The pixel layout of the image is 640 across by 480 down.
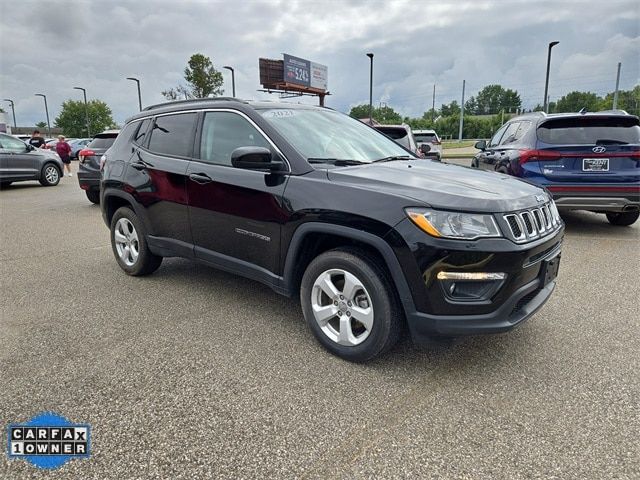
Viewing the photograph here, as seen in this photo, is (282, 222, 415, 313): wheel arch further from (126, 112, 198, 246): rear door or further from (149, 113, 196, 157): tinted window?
(149, 113, 196, 157): tinted window

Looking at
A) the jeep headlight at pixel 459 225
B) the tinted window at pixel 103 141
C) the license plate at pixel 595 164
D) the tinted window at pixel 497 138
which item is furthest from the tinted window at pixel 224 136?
the tinted window at pixel 103 141


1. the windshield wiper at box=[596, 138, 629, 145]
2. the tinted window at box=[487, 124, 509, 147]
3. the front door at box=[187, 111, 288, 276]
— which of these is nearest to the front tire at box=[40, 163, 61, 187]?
the front door at box=[187, 111, 288, 276]

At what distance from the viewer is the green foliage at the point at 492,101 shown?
11881 centimetres

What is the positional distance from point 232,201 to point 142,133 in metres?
1.75

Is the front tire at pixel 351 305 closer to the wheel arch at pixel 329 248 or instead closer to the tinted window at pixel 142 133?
the wheel arch at pixel 329 248

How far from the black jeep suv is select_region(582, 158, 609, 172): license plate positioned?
11.0ft

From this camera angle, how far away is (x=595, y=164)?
6.01 m

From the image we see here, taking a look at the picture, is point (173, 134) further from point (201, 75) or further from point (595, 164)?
point (201, 75)

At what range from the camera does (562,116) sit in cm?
613

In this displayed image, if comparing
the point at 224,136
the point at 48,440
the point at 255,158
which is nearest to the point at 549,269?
the point at 255,158

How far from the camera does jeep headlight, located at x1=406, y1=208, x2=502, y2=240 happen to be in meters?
2.46

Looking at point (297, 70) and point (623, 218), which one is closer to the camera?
point (623, 218)

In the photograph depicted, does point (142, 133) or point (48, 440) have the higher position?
point (142, 133)

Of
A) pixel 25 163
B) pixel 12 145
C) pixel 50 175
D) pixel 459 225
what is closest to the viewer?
pixel 459 225
